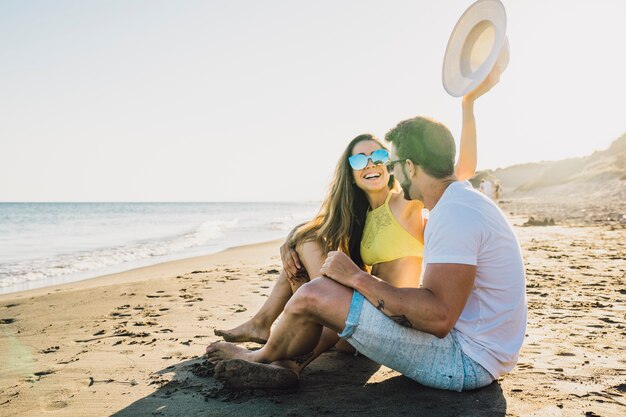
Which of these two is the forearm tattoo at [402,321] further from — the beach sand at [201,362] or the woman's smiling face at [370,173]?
the woman's smiling face at [370,173]

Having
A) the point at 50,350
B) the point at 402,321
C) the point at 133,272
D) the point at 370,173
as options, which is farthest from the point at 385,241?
the point at 133,272

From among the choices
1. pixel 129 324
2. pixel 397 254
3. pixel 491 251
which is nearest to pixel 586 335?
pixel 397 254

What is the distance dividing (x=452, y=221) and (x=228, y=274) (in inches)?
245

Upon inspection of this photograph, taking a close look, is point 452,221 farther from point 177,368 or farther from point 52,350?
point 52,350

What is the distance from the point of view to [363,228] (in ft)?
12.9

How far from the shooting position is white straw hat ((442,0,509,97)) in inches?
125

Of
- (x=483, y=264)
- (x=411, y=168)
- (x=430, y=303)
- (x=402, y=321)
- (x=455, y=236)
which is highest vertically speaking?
(x=411, y=168)

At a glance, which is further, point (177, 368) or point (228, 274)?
point (228, 274)

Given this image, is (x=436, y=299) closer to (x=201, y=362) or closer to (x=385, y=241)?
(x=385, y=241)

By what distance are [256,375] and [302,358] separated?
1.07 ft

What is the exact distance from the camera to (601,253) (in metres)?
8.57

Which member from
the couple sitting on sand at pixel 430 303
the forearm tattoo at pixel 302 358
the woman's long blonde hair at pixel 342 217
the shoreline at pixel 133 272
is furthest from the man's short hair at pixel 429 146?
the shoreline at pixel 133 272

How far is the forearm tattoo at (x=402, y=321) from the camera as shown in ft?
8.09

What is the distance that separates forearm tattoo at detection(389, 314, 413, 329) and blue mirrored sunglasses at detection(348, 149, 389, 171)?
1.64 meters
